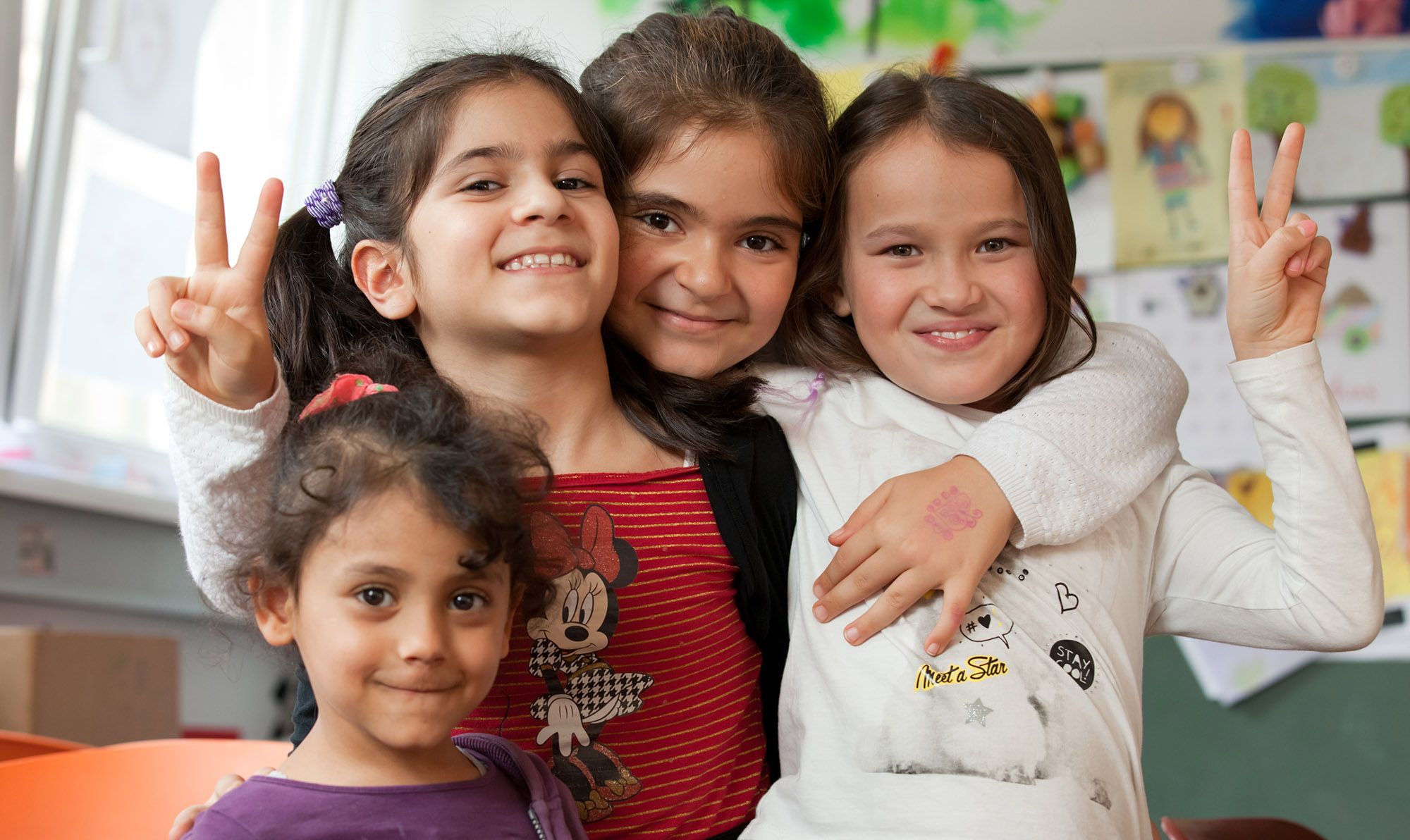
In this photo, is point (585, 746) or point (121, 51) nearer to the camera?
point (585, 746)

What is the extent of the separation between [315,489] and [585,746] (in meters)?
0.39

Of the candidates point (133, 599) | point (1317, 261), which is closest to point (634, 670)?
point (1317, 261)

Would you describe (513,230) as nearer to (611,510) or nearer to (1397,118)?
(611,510)

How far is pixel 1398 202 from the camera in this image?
2668 mm

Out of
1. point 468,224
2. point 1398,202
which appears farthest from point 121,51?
point 1398,202

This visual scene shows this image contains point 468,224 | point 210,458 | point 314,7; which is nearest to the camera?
point 210,458

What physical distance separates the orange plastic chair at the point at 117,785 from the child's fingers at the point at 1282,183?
101 centimetres

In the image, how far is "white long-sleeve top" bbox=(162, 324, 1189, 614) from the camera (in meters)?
0.94

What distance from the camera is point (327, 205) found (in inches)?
Result: 47.7

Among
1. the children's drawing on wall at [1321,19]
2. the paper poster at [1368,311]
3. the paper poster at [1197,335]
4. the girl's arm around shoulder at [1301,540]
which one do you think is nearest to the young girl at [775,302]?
the girl's arm around shoulder at [1301,540]

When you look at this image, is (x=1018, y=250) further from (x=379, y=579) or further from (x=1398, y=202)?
(x=1398, y=202)

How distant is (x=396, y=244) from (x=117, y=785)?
20.7 inches

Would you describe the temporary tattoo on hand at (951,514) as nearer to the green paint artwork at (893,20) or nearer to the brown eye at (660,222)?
the brown eye at (660,222)

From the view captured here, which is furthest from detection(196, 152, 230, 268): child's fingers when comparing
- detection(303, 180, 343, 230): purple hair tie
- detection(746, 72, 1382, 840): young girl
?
detection(746, 72, 1382, 840): young girl
